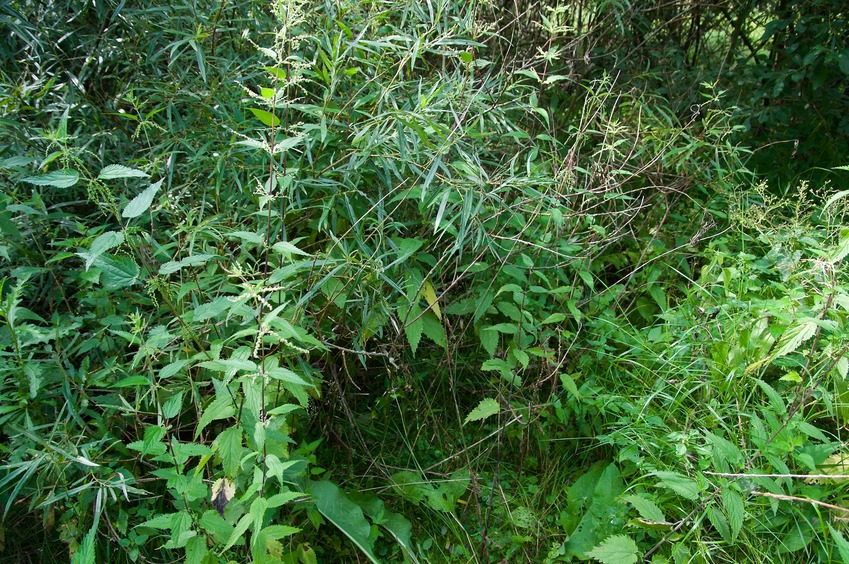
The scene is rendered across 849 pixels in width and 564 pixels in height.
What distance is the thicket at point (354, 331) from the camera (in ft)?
5.54

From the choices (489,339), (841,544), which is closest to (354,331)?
(489,339)

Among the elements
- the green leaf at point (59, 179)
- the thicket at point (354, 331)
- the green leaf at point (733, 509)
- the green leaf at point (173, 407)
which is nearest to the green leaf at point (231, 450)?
the thicket at point (354, 331)

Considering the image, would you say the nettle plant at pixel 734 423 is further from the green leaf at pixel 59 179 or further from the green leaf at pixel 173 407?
the green leaf at pixel 59 179

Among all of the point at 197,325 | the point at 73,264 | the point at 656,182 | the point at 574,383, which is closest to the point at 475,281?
the point at 574,383

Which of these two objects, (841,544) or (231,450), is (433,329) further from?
(841,544)

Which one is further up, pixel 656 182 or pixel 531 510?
pixel 656 182

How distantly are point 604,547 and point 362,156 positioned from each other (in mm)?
1221

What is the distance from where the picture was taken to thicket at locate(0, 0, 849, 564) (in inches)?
66.4

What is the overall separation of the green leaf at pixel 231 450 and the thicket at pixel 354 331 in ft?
0.04

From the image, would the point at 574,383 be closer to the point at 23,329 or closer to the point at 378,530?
the point at 378,530

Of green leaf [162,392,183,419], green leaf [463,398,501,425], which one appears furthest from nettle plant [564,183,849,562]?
green leaf [162,392,183,419]

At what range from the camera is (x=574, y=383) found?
214 centimetres

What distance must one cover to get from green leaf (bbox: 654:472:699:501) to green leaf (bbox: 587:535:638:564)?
180 mm

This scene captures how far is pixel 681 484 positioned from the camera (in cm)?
172
